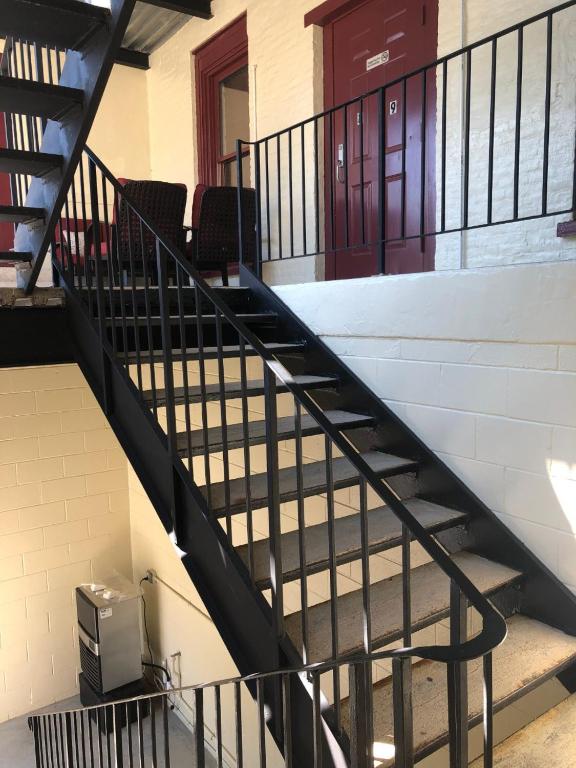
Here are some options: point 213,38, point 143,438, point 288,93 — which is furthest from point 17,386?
point 213,38

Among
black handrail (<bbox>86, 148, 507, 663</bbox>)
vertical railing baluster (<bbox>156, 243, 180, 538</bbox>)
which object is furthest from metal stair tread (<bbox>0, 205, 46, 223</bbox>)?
black handrail (<bbox>86, 148, 507, 663</bbox>)

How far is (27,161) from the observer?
229cm

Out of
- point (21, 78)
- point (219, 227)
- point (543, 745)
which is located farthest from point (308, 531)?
point (219, 227)

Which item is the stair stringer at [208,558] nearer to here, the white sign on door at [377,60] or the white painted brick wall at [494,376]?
the white painted brick wall at [494,376]

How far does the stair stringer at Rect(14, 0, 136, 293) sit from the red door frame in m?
2.82

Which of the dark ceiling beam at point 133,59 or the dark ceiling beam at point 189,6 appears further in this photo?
the dark ceiling beam at point 133,59

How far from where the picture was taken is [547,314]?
202cm

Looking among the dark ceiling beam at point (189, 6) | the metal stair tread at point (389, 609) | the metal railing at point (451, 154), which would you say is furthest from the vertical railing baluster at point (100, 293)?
the dark ceiling beam at point (189, 6)

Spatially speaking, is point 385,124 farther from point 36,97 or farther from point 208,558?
point 208,558

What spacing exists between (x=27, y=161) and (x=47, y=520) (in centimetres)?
355

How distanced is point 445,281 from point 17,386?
380 cm

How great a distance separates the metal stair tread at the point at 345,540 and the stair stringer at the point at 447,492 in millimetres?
72

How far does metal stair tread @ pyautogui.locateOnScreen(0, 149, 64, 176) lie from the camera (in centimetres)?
221

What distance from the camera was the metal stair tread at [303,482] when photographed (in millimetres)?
2072
